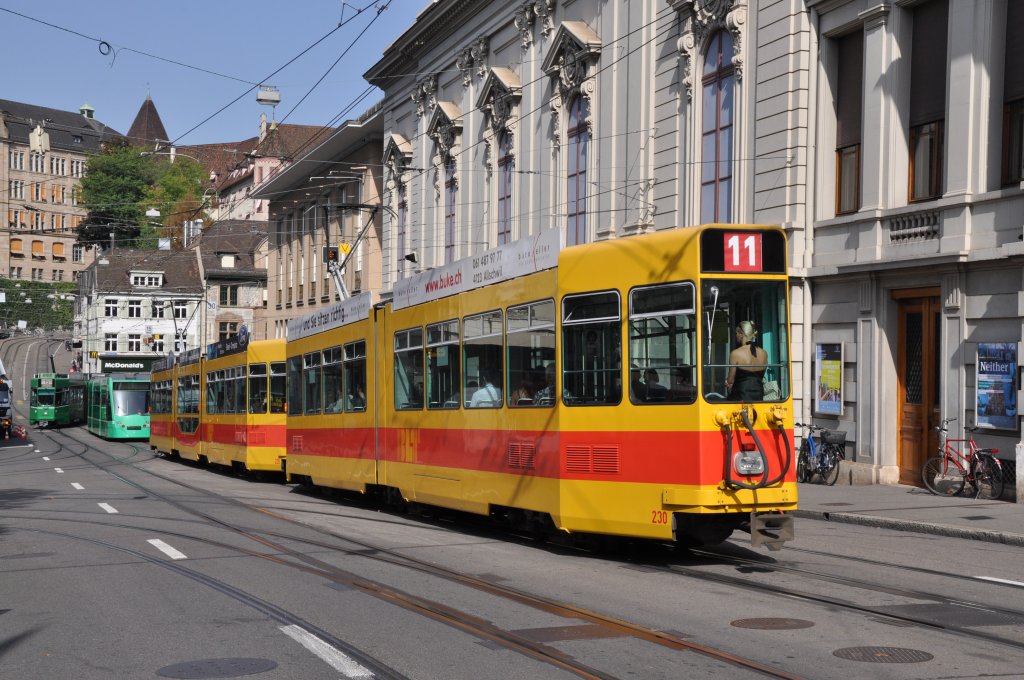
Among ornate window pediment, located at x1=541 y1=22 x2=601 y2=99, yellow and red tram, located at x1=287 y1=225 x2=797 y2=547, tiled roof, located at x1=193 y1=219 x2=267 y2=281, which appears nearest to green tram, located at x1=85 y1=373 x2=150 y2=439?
ornate window pediment, located at x1=541 y1=22 x2=601 y2=99

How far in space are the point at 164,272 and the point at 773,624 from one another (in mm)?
97071

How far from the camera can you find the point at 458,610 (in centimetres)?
948

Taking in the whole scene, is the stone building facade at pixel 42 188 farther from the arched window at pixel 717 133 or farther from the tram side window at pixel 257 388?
the arched window at pixel 717 133

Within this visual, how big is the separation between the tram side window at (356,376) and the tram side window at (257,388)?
797cm

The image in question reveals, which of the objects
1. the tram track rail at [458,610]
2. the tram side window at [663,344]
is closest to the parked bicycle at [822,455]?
the tram track rail at [458,610]

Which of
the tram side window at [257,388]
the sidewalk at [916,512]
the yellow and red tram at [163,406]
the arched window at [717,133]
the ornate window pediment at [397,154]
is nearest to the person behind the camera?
the sidewalk at [916,512]

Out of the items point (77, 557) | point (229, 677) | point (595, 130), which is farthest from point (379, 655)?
point (595, 130)

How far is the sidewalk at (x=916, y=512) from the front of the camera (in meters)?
14.8

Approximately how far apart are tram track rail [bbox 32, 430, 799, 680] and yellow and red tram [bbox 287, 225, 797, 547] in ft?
5.50

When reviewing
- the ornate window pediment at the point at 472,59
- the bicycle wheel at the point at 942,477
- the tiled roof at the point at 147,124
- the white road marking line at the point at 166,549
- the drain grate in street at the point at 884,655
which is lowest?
the white road marking line at the point at 166,549

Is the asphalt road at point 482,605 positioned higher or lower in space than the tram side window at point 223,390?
lower

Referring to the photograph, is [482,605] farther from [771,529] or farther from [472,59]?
[472,59]

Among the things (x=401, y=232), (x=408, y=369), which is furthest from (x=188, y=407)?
(x=408, y=369)

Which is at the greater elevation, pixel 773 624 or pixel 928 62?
pixel 928 62
